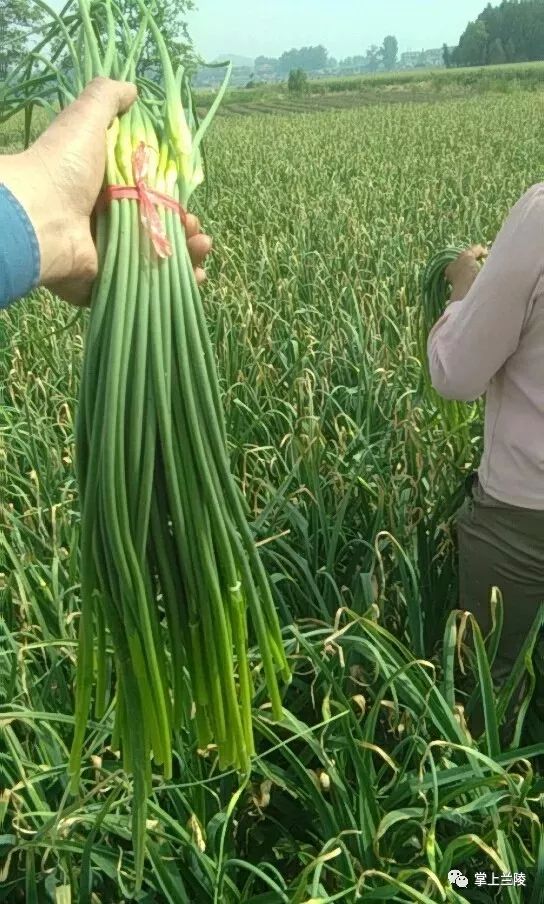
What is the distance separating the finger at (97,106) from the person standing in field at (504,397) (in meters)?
0.60

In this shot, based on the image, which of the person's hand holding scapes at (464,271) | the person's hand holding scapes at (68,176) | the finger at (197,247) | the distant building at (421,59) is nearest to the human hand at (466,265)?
the person's hand holding scapes at (464,271)

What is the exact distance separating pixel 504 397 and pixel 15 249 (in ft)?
2.76

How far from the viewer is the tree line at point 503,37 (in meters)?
58.6

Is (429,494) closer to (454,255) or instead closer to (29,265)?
(454,255)

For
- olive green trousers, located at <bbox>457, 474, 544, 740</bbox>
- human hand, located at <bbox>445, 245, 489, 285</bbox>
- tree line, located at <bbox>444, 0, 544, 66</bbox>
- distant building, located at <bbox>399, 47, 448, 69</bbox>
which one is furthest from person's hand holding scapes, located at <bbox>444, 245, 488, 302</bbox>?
distant building, located at <bbox>399, 47, 448, 69</bbox>

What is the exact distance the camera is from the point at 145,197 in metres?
0.85

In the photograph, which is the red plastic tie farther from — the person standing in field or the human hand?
the human hand

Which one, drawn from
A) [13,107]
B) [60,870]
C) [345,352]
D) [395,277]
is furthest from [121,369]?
[395,277]

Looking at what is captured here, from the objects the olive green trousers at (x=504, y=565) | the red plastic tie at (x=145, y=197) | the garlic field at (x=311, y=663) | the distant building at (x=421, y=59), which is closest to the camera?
the red plastic tie at (x=145, y=197)

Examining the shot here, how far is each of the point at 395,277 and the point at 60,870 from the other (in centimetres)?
301

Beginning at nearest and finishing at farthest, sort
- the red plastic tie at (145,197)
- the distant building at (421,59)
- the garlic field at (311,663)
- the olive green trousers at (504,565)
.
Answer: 1. the red plastic tie at (145,197)
2. the garlic field at (311,663)
3. the olive green trousers at (504,565)
4. the distant building at (421,59)

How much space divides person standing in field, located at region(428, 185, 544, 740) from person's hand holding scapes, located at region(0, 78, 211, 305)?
1.94 ft

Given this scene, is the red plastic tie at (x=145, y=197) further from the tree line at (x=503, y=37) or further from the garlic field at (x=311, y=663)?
the tree line at (x=503, y=37)

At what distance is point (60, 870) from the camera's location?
1.20 m
